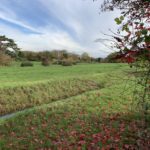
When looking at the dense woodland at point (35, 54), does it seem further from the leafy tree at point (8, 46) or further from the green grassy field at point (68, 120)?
the green grassy field at point (68, 120)

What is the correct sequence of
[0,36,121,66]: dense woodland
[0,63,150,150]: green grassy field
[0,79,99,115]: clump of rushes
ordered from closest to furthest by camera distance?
[0,63,150,150]: green grassy field
[0,79,99,115]: clump of rushes
[0,36,121,66]: dense woodland

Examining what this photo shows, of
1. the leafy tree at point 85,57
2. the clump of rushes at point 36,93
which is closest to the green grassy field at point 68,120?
the clump of rushes at point 36,93

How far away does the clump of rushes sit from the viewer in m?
17.1

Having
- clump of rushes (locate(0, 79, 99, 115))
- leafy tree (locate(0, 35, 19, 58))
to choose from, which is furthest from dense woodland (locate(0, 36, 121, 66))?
clump of rushes (locate(0, 79, 99, 115))

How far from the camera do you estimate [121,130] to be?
30.2 ft

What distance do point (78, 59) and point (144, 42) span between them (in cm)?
4628

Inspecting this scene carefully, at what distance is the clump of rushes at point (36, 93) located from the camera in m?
17.1

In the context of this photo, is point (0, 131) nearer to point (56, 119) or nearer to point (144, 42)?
point (56, 119)

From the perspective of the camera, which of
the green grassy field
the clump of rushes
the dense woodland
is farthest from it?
the dense woodland

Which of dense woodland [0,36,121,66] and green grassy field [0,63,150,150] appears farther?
dense woodland [0,36,121,66]

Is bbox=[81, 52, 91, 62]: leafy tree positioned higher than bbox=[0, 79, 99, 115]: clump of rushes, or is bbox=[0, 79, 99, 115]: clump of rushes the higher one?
bbox=[81, 52, 91, 62]: leafy tree

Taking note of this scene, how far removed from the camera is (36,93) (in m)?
18.8

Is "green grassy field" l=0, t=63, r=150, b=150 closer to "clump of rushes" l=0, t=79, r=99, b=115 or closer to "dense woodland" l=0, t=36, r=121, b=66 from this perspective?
"clump of rushes" l=0, t=79, r=99, b=115

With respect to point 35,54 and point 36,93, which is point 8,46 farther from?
point 36,93
